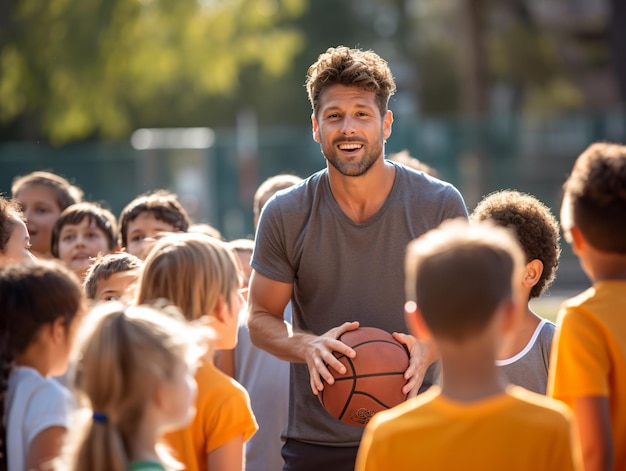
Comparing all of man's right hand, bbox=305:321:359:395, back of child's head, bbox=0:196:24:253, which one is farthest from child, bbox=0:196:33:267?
man's right hand, bbox=305:321:359:395

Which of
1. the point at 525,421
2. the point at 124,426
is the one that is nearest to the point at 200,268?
the point at 124,426

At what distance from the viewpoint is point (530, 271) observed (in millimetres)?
5207

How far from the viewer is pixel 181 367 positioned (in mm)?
3316

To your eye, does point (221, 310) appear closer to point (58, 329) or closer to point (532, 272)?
point (58, 329)

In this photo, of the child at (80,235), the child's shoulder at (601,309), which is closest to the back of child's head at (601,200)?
the child's shoulder at (601,309)

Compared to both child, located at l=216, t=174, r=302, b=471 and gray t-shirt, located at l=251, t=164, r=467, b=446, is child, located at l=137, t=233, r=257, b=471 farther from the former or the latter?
child, located at l=216, t=174, r=302, b=471

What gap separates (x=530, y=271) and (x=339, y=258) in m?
0.97

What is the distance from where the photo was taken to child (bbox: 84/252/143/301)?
217 inches

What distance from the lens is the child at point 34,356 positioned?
3.65m

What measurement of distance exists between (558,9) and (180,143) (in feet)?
89.3

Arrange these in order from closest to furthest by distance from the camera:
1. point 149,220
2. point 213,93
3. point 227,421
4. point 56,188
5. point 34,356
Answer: point 34,356 → point 227,421 → point 149,220 → point 56,188 → point 213,93

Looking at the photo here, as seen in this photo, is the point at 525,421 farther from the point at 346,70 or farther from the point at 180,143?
the point at 180,143

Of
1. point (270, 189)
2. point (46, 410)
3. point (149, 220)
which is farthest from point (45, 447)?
point (270, 189)

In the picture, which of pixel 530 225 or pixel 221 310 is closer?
pixel 221 310
